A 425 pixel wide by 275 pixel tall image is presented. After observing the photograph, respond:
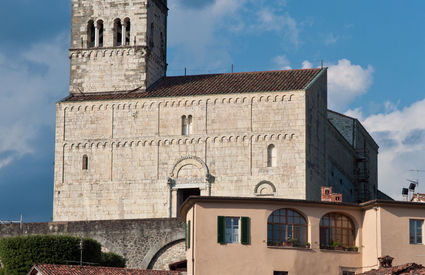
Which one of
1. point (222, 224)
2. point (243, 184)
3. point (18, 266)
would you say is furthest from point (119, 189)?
point (222, 224)

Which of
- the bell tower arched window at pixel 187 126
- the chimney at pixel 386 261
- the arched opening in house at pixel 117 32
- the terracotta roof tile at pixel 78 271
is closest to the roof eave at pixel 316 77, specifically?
the bell tower arched window at pixel 187 126

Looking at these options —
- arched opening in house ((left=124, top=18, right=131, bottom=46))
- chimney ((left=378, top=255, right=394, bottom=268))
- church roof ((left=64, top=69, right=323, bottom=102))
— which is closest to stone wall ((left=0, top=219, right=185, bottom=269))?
church roof ((left=64, top=69, right=323, bottom=102))

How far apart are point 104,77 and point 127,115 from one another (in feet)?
14.6

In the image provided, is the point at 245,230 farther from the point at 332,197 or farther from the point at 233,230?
the point at 332,197

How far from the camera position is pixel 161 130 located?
7856cm

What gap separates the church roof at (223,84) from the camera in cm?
7756

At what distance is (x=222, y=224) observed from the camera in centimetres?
5316

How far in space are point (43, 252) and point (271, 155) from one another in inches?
719

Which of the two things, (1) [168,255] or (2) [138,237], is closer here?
(1) [168,255]

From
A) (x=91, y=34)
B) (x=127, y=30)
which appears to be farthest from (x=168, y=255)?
(x=91, y=34)

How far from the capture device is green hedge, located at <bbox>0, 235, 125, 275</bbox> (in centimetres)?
6488

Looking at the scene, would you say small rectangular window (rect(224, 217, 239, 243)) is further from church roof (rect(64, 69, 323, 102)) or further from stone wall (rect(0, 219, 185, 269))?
church roof (rect(64, 69, 323, 102))

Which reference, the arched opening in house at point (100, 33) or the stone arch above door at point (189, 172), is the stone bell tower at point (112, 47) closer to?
the arched opening in house at point (100, 33)

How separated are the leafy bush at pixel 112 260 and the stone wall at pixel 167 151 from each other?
8908mm
